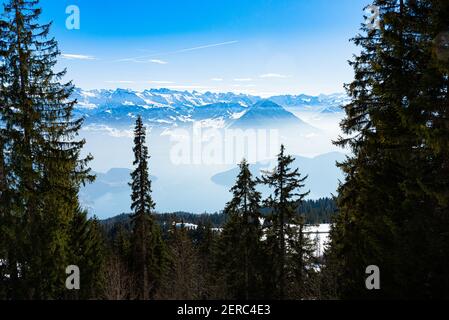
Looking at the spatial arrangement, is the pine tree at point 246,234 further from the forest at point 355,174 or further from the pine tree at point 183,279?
the pine tree at point 183,279

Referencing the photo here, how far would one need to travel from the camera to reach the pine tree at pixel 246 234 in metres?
25.0

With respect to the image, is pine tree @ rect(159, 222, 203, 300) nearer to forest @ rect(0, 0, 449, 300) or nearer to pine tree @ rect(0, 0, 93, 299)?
forest @ rect(0, 0, 449, 300)

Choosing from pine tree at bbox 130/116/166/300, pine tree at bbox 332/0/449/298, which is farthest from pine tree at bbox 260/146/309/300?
pine tree at bbox 130/116/166/300

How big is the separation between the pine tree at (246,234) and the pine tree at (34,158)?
1151 centimetres

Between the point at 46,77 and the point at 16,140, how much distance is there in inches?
134

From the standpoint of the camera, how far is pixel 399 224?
1282 cm

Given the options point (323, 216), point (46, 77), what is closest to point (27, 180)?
point (46, 77)

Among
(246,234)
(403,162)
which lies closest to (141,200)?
(246,234)

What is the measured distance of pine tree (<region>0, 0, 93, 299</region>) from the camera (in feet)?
52.2

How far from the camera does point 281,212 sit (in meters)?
23.9

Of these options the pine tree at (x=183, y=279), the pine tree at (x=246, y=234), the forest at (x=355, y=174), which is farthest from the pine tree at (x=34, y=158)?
the pine tree at (x=246, y=234)

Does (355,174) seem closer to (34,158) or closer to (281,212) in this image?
(281,212)

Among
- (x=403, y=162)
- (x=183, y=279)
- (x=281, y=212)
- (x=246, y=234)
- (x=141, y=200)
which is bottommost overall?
(x=183, y=279)

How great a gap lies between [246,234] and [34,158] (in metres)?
15.3
